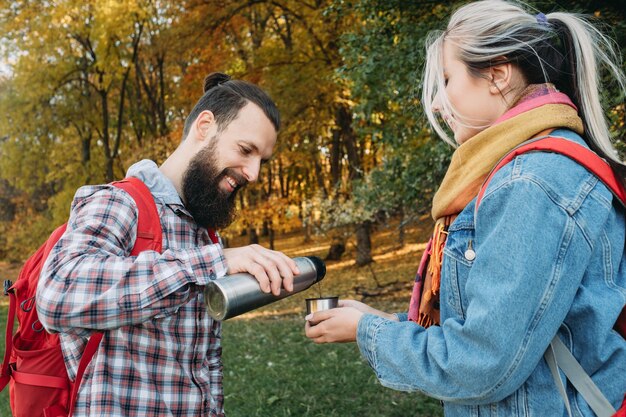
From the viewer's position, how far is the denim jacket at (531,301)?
1.27 m

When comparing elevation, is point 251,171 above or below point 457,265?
above

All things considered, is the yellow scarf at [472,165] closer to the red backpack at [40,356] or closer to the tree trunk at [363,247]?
the red backpack at [40,356]

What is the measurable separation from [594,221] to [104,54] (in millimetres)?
18329

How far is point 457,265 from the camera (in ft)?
5.00

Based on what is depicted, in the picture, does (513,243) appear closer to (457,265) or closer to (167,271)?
(457,265)

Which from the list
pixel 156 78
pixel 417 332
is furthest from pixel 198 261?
pixel 156 78

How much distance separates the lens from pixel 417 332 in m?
1.48

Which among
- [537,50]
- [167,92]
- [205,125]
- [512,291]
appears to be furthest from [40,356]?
[167,92]

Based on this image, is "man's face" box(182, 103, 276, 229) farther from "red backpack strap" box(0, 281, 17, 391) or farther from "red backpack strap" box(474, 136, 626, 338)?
"red backpack strap" box(474, 136, 626, 338)

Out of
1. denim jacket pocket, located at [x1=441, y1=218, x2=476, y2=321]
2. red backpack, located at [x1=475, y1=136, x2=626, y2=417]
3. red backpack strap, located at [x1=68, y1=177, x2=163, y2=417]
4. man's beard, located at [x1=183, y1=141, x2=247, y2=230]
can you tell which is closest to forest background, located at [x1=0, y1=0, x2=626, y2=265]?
man's beard, located at [x1=183, y1=141, x2=247, y2=230]

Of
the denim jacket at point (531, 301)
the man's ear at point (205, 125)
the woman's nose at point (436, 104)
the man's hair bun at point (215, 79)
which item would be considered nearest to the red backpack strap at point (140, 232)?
the man's ear at point (205, 125)

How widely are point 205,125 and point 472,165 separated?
1.30m

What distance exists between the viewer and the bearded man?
4.91 ft

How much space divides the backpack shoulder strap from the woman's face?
0.22 m
